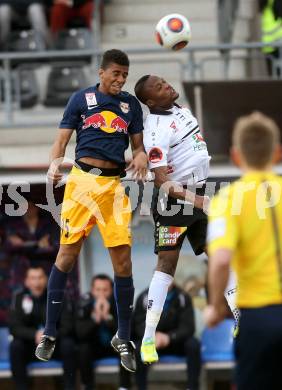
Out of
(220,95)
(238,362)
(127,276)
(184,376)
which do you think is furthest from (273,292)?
(184,376)

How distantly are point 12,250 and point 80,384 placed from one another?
1.96 m

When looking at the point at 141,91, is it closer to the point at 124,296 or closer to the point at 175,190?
the point at 175,190

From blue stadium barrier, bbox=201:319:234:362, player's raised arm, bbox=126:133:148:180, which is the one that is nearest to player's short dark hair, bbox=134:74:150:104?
player's raised arm, bbox=126:133:148:180

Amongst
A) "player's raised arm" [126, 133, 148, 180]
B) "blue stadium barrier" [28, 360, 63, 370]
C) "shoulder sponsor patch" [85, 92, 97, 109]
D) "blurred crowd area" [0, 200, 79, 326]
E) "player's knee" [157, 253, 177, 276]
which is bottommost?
"blue stadium barrier" [28, 360, 63, 370]

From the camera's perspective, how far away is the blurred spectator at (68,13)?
16.3 m

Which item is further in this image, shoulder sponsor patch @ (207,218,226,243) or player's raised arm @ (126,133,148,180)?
player's raised arm @ (126,133,148,180)

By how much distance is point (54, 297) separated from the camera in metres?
9.74

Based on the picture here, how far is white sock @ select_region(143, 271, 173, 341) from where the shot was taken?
979 centimetres

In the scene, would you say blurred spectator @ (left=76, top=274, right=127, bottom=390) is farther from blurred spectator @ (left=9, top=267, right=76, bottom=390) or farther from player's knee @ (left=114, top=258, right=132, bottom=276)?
player's knee @ (left=114, top=258, right=132, bottom=276)

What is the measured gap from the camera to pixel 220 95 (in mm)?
13555

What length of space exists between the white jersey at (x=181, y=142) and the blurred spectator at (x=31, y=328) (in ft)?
16.2

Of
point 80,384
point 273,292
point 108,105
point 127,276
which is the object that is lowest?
point 80,384

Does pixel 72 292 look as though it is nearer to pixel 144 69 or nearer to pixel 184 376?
pixel 184 376

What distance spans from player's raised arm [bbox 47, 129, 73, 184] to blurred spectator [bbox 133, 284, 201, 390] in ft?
15.9
